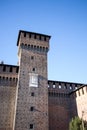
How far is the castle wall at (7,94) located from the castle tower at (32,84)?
1424mm

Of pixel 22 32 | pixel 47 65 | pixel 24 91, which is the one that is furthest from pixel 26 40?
pixel 24 91

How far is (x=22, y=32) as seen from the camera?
2538 cm

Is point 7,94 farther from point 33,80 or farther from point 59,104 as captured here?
point 59,104

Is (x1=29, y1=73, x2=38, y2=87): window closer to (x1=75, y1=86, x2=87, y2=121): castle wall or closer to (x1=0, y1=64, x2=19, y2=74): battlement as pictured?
(x1=0, y1=64, x2=19, y2=74): battlement

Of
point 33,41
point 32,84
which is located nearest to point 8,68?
point 32,84

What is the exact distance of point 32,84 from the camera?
2269 cm

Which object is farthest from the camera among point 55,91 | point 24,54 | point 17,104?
point 55,91

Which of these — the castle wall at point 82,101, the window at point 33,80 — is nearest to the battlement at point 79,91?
the castle wall at point 82,101

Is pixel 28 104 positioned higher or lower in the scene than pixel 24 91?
lower

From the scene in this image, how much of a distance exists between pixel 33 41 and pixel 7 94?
862cm

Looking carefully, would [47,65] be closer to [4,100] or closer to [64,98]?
[64,98]

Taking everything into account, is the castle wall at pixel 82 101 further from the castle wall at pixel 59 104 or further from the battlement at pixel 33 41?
the battlement at pixel 33 41

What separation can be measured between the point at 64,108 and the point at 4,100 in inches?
364

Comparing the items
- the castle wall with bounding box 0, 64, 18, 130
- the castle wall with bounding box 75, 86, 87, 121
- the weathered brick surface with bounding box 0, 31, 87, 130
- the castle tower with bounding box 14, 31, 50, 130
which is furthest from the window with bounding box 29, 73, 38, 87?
the castle wall with bounding box 75, 86, 87, 121
